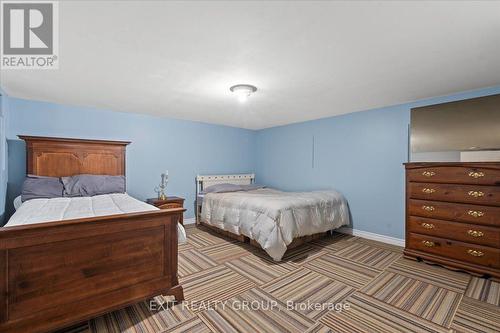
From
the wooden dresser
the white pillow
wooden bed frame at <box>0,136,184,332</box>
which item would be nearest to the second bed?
the wooden dresser

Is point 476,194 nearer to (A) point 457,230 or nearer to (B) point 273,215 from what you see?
(A) point 457,230

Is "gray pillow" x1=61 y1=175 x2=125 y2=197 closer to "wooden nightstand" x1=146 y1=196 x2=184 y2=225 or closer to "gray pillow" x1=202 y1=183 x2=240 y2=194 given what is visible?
"wooden nightstand" x1=146 y1=196 x2=184 y2=225

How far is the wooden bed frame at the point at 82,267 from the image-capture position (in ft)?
4.58

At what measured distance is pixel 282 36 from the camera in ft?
5.46

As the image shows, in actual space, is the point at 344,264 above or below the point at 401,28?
below

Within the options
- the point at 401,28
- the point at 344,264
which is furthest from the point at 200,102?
the point at 344,264

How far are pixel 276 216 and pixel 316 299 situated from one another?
40.4 inches

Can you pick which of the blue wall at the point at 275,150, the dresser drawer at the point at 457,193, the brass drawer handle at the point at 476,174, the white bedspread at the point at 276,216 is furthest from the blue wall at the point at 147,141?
the brass drawer handle at the point at 476,174

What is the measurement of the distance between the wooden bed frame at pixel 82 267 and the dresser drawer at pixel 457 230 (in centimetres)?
291

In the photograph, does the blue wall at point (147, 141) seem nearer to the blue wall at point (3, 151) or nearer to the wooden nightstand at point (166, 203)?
the blue wall at point (3, 151)

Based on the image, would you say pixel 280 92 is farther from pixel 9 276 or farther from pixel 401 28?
pixel 9 276

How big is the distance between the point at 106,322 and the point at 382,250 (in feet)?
11.1

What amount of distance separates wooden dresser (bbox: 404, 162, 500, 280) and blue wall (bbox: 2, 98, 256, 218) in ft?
11.7

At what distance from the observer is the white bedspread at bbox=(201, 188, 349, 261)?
9.43 ft
